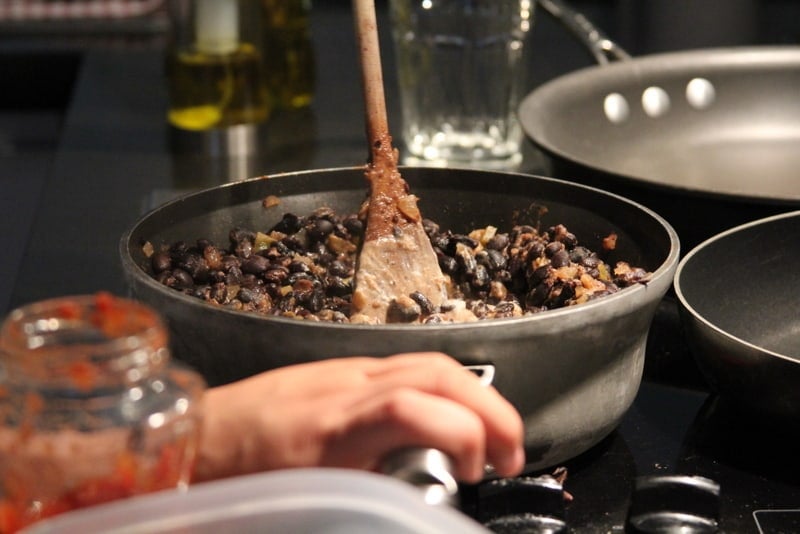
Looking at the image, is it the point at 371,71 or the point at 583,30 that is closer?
the point at 371,71

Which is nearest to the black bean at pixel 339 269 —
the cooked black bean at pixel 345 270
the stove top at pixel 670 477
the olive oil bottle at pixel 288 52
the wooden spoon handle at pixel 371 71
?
the cooked black bean at pixel 345 270

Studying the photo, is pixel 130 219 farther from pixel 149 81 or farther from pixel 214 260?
pixel 149 81

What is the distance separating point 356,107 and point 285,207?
0.87 meters

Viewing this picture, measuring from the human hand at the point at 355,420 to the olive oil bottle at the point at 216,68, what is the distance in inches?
41.2

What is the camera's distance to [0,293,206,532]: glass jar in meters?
0.55

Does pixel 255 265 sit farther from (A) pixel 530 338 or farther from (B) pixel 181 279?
(A) pixel 530 338

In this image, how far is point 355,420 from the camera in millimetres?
647

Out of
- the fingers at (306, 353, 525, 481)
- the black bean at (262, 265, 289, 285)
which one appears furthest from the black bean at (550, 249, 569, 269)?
the fingers at (306, 353, 525, 481)

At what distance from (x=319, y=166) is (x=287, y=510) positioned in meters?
1.16

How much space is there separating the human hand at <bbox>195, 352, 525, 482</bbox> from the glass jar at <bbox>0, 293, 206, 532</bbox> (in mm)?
67

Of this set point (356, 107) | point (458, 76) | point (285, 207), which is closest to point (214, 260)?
point (285, 207)

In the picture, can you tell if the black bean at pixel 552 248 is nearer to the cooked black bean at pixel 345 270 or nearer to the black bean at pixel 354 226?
the cooked black bean at pixel 345 270

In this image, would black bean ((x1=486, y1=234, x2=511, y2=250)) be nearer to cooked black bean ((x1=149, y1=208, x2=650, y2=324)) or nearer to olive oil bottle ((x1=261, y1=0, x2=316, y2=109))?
cooked black bean ((x1=149, y1=208, x2=650, y2=324))

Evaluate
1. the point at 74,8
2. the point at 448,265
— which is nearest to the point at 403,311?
the point at 448,265
